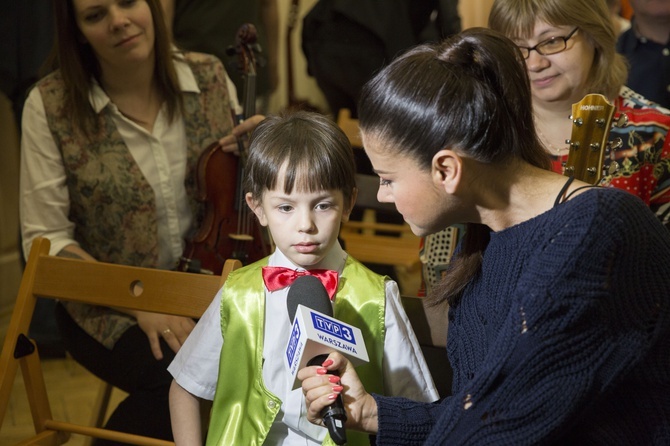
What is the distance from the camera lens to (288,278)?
1479 millimetres

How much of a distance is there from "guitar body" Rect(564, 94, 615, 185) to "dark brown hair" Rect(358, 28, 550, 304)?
37cm

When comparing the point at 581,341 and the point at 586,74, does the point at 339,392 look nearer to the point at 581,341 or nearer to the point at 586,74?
the point at 581,341

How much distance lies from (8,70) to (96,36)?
3.19 feet

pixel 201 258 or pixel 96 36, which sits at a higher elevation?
pixel 96 36

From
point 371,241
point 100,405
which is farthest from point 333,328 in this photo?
point 371,241

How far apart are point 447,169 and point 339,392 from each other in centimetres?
34

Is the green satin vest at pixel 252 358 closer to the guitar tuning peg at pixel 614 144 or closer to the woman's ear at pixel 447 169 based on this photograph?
the woman's ear at pixel 447 169

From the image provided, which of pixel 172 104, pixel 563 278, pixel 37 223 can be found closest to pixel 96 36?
pixel 172 104

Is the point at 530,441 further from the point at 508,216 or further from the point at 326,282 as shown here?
the point at 326,282

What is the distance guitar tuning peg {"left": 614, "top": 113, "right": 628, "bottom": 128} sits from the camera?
1.87m

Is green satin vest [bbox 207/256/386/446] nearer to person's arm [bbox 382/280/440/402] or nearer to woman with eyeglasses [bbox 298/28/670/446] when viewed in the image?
person's arm [bbox 382/280/440/402]

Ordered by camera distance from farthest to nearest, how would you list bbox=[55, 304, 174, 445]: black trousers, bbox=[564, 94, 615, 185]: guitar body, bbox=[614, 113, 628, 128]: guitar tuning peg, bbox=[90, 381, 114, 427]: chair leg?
1. bbox=[90, 381, 114, 427]: chair leg
2. bbox=[55, 304, 174, 445]: black trousers
3. bbox=[614, 113, 628, 128]: guitar tuning peg
4. bbox=[564, 94, 615, 185]: guitar body

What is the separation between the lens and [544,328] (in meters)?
1.13

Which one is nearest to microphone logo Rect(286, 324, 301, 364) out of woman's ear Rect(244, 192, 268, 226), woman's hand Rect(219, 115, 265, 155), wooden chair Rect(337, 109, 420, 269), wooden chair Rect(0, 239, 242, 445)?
woman's ear Rect(244, 192, 268, 226)
